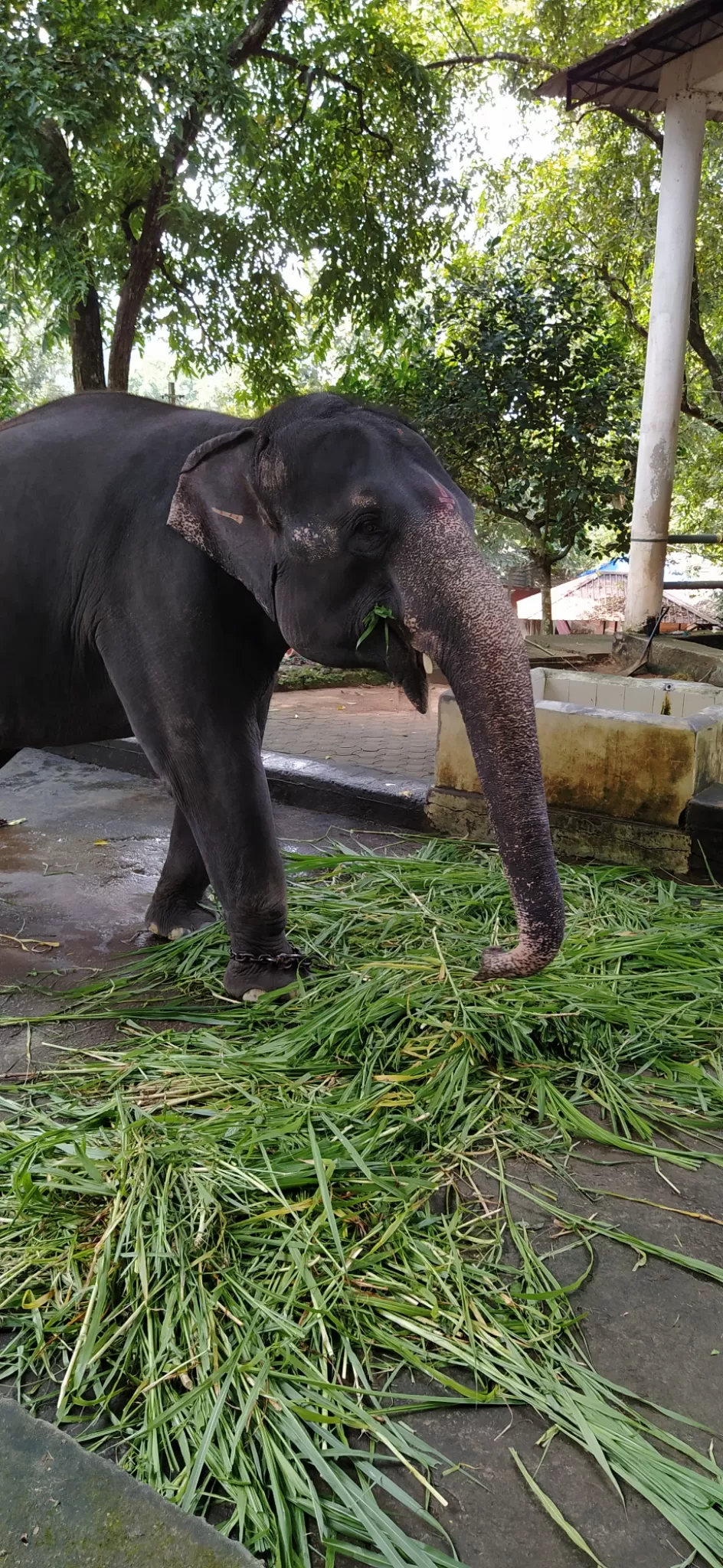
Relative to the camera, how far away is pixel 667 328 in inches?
379

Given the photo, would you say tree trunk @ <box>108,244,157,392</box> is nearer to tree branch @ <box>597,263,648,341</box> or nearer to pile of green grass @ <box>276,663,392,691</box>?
pile of green grass @ <box>276,663,392,691</box>

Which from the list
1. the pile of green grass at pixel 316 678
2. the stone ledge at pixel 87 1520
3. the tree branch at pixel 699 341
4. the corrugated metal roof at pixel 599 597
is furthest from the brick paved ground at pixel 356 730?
the corrugated metal roof at pixel 599 597

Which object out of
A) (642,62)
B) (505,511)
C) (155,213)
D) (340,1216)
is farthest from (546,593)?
(340,1216)

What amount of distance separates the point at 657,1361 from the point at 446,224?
11.6m

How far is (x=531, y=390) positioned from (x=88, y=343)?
14.5ft

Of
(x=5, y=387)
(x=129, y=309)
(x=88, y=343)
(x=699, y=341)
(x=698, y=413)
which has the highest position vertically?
(x=699, y=341)

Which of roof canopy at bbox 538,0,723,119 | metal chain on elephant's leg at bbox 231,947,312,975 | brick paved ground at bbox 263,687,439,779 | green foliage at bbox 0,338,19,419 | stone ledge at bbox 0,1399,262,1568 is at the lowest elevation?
brick paved ground at bbox 263,687,439,779

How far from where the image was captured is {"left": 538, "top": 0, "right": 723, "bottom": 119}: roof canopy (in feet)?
29.6

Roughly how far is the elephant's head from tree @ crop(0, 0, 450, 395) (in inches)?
208

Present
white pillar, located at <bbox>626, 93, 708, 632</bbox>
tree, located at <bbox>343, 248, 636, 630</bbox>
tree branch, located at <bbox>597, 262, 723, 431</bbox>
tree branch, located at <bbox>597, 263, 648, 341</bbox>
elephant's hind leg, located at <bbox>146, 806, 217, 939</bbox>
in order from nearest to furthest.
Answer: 1. elephant's hind leg, located at <bbox>146, 806, 217, 939</bbox>
2. white pillar, located at <bbox>626, 93, 708, 632</bbox>
3. tree, located at <bbox>343, 248, 636, 630</bbox>
4. tree branch, located at <bbox>597, 262, 723, 431</bbox>
5. tree branch, located at <bbox>597, 263, 648, 341</bbox>

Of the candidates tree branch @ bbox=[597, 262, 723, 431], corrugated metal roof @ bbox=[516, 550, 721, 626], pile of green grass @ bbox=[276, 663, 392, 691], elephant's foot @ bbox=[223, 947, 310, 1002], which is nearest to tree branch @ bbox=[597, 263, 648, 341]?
tree branch @ bbox=[597, 262, 723, 431]

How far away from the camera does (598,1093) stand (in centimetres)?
285

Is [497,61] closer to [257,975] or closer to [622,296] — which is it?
[622,296]

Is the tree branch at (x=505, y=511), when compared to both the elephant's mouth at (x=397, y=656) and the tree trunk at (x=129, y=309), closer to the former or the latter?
the tree trunk at (x=129, y=309)
